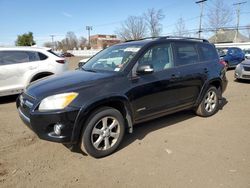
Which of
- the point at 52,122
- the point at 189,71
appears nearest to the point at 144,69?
the point at 189,71

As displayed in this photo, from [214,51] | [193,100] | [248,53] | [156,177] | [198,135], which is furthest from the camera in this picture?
[248,53]

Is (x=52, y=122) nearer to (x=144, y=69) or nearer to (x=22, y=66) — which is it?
(x=144, y=69)

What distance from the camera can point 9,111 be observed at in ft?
21.9

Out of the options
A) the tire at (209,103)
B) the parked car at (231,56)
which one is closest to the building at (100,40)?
the parked car at (231,56)

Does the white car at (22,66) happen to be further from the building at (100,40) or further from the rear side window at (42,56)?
the building at (100,40)

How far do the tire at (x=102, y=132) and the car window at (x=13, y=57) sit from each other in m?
5.00

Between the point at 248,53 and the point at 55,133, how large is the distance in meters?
19.2

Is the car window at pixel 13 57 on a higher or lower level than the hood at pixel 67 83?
higher

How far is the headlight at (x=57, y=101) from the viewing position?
349 centimetres

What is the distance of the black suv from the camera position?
11.6 ft

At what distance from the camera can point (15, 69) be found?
7.53 m

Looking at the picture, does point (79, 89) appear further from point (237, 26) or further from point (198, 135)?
point (237, 26)

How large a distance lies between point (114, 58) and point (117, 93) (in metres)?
1.09

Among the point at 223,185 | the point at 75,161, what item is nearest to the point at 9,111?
the point at 75,161
